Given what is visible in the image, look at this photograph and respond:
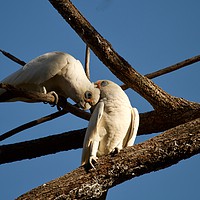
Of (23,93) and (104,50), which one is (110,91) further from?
(23,93)

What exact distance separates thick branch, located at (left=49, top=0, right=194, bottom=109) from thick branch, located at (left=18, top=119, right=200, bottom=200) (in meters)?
1.03

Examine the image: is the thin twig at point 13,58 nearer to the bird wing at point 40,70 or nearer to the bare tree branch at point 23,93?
the bird wing at point 40,70

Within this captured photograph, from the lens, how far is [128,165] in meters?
3.03

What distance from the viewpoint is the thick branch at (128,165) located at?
2791 mm

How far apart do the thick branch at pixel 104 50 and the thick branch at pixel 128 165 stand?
3.39 ft

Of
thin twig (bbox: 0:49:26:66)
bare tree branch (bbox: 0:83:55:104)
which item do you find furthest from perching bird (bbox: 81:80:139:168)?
thin twig (bbox: 0:49:26:66)

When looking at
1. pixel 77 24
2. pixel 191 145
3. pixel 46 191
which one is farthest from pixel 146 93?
pixel 46 191

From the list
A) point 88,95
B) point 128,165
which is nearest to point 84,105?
point 88,95

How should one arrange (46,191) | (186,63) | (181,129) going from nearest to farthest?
(46,191), (181,129), (186,63)

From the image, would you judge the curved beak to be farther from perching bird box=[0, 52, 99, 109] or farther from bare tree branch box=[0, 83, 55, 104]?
bare tree branch box=[0, 83, 55, 104]

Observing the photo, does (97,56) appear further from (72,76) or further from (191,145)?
(191,145)

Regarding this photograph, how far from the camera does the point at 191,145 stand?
3146 mm

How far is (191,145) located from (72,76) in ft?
5.29

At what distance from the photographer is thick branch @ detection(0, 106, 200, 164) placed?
14.7ft
